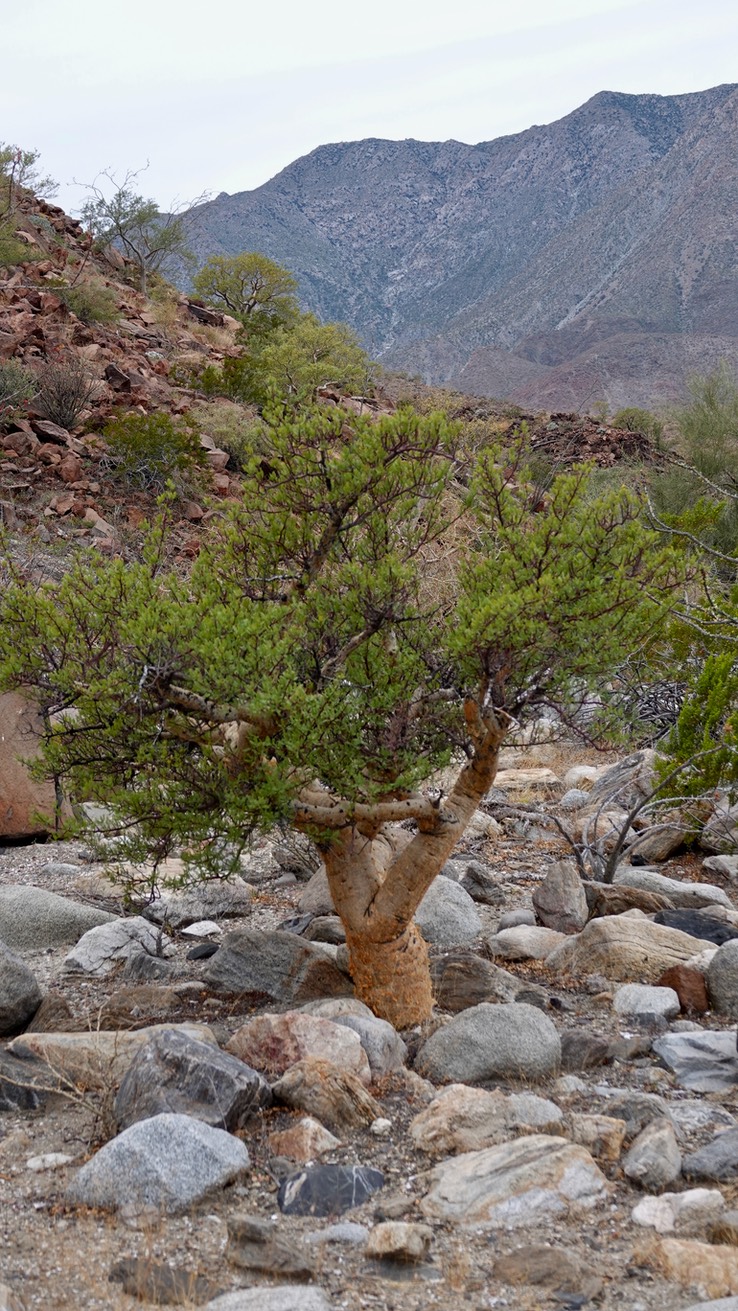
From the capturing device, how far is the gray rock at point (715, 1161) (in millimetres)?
3736

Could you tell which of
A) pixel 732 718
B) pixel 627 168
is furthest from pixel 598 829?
pixel 627 168

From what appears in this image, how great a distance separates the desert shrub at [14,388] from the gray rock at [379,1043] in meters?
15.2

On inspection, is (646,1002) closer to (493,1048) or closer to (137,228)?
(493,1048)

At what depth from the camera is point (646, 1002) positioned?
5.39 m

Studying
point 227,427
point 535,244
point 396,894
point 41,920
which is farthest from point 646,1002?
point 535,244

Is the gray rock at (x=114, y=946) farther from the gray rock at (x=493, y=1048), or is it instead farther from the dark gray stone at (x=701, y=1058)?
the dark gray stone at (x=701, y=1058)

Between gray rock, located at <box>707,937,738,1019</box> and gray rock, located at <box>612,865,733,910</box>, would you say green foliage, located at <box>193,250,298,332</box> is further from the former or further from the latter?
gray rock, located at <box>707,937,738,1019</box>

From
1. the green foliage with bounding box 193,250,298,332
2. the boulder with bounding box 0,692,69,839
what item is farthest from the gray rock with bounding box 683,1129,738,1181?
the green foliage with bounding box 193,250,298,332

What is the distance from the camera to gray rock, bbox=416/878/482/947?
677 cm

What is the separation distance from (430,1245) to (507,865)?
5206mm

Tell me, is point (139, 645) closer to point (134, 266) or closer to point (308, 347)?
point (308, 347)

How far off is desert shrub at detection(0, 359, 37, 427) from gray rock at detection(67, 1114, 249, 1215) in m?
16.0

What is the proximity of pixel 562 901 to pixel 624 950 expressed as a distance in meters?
Answer: 0.89

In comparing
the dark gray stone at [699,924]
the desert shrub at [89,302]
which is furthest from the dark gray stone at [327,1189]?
the desert shrub at [89,302]
